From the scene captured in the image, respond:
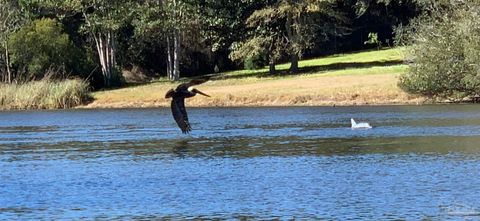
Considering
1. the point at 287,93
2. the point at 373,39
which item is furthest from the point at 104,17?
the point at 373,39

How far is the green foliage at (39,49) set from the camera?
246ft

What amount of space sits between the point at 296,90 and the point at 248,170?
41321mm

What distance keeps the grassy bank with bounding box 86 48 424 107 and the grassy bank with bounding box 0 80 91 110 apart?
1760 millimetres

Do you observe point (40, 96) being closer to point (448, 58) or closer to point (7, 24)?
point (7, 24)

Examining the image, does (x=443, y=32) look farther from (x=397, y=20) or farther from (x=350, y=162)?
(x=397, y=20)

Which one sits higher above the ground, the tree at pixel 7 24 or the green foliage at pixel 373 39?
the tree at pixel 7 24

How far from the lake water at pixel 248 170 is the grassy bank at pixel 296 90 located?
1583 cm

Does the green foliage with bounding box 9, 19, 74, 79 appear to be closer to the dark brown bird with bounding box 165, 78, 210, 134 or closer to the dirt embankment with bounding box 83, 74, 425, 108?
the dirt embankment with bounding box 83, 74, 425, 108

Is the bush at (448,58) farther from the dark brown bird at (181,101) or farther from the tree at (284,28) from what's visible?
the dark brown bird at (181,101)

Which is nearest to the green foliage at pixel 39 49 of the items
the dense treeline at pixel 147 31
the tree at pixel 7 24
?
the dense treeline at pixel 147 31

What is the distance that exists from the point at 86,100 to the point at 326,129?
106 feet

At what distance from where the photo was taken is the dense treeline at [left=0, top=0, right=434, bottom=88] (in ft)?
249

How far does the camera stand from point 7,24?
257 feet

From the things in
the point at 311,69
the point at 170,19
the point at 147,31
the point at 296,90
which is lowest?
the point at 296,90
